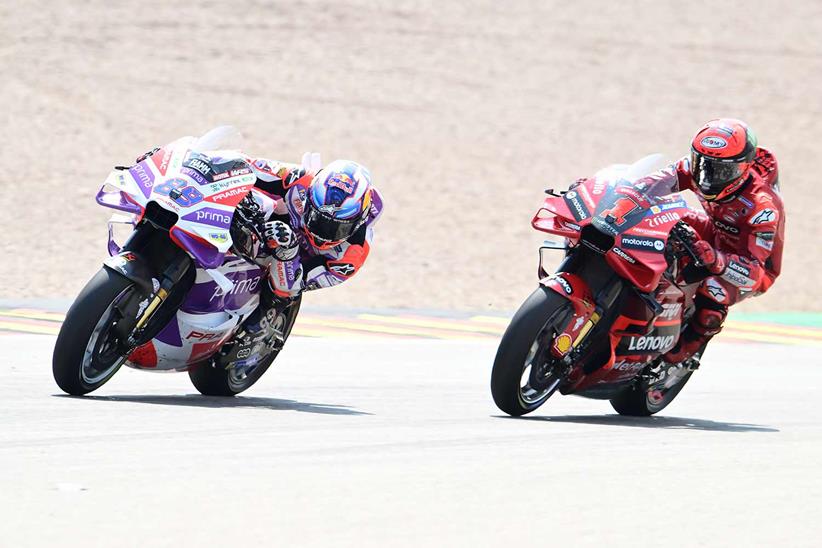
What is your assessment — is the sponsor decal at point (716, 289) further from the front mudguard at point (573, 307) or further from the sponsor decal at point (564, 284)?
the sponsor decal at point (564, 284)

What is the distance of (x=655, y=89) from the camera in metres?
31.0

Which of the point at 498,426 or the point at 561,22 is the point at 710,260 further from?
the point at 561,22

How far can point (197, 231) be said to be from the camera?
315 inches

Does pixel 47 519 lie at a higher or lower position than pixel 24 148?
higher

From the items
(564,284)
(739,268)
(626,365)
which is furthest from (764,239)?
(564,284)

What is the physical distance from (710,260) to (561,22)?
26.3 m

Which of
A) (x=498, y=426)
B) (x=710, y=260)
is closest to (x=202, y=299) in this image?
(x=498, y=426)

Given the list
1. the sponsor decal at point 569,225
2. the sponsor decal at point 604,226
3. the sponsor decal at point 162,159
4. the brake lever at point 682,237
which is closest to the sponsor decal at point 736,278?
the brake lever at point 682,237

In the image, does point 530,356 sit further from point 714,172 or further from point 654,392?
point 714,172

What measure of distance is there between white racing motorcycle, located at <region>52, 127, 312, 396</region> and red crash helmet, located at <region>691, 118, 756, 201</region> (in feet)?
8.09

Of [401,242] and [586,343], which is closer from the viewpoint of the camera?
[586,343]

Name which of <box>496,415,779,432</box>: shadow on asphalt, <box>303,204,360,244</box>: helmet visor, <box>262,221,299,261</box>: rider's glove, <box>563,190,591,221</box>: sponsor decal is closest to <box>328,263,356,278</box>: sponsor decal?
<box>303,204,360,244</box>: helmet visor

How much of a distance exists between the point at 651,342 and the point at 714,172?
39.4 inches

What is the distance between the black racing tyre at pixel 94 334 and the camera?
7.66m
